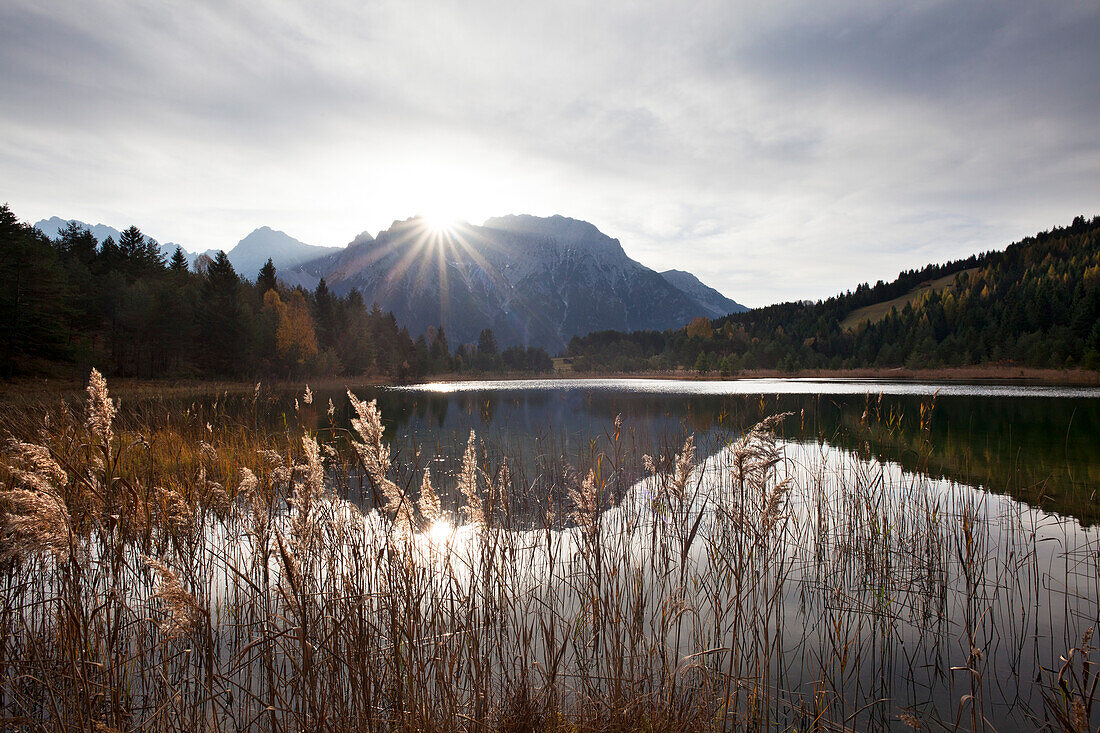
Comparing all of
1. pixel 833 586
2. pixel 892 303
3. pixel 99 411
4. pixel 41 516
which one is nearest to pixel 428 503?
pixel 41 516

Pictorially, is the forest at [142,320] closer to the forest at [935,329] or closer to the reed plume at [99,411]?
the reed plume at [99,411]

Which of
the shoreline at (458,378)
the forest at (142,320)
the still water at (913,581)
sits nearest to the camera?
the still water at (913,581)

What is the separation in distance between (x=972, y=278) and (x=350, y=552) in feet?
530

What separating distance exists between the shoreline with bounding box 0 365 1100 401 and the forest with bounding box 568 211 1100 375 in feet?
8.90

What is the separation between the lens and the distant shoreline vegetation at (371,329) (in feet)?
123

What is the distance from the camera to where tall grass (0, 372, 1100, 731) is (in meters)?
2.96

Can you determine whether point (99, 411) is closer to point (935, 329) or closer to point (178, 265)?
point (178, 265)

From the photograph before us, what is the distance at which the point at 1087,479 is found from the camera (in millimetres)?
11055

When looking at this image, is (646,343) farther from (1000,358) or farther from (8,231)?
(8,231)

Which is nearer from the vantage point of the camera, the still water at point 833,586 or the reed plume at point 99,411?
the reed plume at point 99,411

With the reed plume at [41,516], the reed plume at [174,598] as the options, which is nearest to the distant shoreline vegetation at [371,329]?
the reed plume at [41,516]

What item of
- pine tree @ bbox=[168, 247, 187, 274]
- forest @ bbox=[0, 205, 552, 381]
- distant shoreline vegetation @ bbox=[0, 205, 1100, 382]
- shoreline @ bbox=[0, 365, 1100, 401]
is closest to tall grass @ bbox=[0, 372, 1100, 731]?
shoreline @ bbox=[0, 365, 1100, 401]

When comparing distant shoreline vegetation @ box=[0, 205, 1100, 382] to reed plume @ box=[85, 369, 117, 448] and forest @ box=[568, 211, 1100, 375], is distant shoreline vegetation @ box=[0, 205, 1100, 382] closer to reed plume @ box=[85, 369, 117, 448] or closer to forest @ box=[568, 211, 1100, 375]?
forest @ box=[568, 211, 1100, 375]

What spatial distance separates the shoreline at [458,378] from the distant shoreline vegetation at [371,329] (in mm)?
1267
